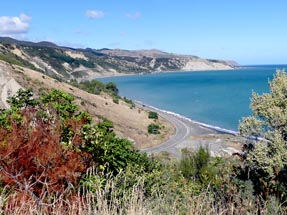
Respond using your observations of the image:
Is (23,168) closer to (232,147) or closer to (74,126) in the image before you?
(74,126)

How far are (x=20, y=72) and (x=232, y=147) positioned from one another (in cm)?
3594

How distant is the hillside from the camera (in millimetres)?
53638

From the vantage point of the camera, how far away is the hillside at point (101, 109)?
53.6 meters

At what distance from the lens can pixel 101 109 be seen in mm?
62906

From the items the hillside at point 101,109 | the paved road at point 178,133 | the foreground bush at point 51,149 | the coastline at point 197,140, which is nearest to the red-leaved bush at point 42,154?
the foreground bush at point 51,149

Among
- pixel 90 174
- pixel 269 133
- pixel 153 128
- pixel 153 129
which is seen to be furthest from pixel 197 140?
pixel 90 174

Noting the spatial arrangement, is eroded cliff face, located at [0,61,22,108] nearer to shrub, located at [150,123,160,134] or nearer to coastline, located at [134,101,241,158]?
shrub, located at [150,123,160,134]

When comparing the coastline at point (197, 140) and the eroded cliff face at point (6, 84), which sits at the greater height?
the eroded cliff face at point (6, 84)

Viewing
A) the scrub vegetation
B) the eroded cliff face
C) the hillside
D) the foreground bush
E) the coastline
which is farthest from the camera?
the hillside

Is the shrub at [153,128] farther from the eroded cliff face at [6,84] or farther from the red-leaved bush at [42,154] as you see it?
the red-leaved bush at [42,154]

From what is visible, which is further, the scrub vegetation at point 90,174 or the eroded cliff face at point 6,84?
the eroded cliff face at point 6,84

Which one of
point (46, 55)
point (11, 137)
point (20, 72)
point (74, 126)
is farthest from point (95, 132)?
point (46, 55)

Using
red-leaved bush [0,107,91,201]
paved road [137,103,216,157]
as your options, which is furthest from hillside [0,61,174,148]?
red-leaved bush [0,107,91,201]

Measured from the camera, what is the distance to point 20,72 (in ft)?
207
